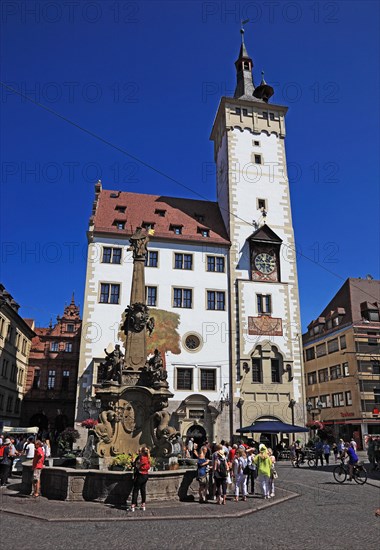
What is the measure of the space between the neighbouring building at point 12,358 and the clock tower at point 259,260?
19679 millimetres

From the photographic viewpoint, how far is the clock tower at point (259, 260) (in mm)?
34250

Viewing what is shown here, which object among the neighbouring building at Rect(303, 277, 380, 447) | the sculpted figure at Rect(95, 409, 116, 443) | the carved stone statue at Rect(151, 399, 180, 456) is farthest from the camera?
the neighbouring building at Rect(303, 277, 380, 447)

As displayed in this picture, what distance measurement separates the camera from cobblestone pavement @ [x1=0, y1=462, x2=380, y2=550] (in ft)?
27.7

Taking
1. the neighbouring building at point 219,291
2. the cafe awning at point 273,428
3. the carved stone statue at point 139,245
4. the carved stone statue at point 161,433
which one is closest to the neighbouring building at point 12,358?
the neighbouring building at point 219,291

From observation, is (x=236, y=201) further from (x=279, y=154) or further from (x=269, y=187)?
(x=279, y=154)

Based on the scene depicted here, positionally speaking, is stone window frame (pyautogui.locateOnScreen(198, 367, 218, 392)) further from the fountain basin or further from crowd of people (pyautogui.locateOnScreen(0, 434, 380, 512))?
the fountain basin

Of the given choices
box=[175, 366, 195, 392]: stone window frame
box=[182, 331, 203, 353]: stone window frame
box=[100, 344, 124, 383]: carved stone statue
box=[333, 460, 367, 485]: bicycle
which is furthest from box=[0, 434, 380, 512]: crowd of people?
box=[182, 331, 203, 353]: stone window frame

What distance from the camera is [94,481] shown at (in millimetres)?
12719

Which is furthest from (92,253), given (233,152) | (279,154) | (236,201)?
(279,154)

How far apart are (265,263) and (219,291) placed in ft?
15.2

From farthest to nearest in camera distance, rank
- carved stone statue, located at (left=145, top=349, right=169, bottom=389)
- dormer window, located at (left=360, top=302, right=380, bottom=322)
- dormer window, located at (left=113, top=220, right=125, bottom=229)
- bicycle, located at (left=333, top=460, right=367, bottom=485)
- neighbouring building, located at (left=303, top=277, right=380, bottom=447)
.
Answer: dormer window, located at (left=360, top=302, right=380, bottom=322) < neighbouring building, located at (left=303, top=277, right=380, bottom=447) < dormer window, located at (left=113, top=220, right=125, bottom=229) < bicycle, located at (left=333, top=460, right=367, bottom=485) < carved stone statue, located at (left=145, top=349, right=169, bottom=389)

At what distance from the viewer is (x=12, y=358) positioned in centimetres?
4500

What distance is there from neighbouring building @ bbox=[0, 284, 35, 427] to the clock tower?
19.7m

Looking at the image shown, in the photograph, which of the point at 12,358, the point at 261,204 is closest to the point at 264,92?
the point at 261,204
